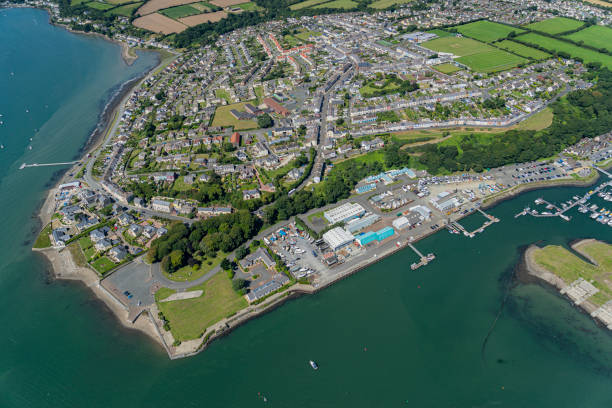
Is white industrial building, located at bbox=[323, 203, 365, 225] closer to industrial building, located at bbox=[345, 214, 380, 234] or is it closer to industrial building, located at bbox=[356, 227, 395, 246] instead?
industrial building, located at bbox=[345, 214, 380, 234]

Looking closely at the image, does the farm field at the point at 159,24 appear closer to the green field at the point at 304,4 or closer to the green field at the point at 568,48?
the green field at the point at 304,4

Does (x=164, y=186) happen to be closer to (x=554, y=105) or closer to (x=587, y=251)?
(x=587, y=251)

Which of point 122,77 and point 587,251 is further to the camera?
point 122,77

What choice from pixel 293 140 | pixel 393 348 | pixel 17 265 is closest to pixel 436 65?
pixel 293 140

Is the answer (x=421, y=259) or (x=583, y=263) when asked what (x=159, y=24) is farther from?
(x=583, y=263)

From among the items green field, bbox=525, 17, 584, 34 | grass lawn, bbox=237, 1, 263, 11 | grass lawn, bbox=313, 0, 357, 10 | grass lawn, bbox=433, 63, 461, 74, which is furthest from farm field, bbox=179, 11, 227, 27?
green field, bbox=525, 17, 584, 34

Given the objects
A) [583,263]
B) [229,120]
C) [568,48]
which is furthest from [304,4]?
[583,263]
